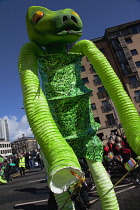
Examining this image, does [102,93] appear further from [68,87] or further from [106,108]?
[68,87]

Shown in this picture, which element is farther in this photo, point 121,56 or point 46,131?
point 121,56

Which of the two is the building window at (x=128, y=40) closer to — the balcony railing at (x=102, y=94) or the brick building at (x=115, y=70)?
the brick building at (x=115, y=70)

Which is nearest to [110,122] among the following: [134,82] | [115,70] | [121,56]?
[134,82]

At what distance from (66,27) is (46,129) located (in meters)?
1.09

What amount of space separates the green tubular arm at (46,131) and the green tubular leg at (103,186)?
2.19ft

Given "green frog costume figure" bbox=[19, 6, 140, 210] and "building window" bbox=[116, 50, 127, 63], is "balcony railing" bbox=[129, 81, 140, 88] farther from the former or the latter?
"green frog costume figure" bbox=[19, 6, 140, 210]

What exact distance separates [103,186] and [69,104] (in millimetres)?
812

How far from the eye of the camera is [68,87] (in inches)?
69.4

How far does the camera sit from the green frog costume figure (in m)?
1.43

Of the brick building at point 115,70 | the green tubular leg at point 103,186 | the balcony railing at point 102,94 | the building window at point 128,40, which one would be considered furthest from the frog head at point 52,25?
the building window at point 128,40

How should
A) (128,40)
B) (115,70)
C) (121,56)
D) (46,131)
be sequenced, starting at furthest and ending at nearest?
(128,40), (115,70), (121,56), (46,131)

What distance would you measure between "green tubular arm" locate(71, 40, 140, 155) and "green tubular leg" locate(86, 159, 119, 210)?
1.59 ft

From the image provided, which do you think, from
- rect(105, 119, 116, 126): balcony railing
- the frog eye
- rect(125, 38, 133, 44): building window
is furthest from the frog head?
rect(125, 38, 133, 44): building window

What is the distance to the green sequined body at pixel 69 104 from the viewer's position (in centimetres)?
168
